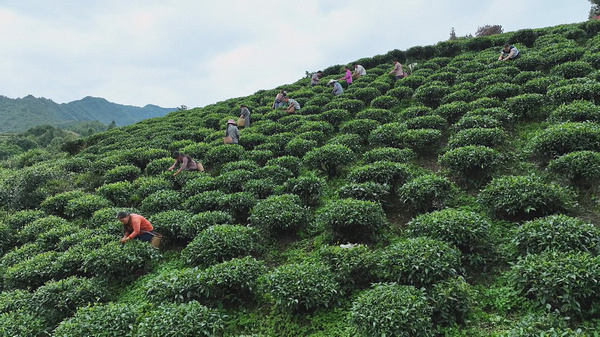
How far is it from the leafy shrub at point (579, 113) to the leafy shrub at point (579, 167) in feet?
8.56

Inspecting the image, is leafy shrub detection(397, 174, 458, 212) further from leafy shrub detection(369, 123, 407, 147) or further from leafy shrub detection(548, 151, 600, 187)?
leafy shrub detection(369, 123, 407, 147)

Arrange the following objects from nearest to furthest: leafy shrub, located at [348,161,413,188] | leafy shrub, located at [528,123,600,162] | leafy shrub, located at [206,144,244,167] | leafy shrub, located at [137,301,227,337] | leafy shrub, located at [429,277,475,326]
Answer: leafy shrub, located at [429,277,475,326]
leafy shrub, located at [137,301,227,337]
leafy shrub, located at [528,123,600,162]
leafy shrub, located at [348,161,413,188]
leafy shrub, located at [206,144,244,167]

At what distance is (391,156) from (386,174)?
51.0 inches

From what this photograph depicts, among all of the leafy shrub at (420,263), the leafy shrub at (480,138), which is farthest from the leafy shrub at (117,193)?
the leafy shrub at (480,138)

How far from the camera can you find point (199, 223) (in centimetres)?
839

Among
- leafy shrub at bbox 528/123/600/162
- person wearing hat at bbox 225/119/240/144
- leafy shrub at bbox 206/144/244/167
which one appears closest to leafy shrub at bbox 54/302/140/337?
leafy shrub at bbox 206/144/244/167

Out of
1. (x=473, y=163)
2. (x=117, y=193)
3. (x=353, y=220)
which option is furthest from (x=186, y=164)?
(x=473, y=163)

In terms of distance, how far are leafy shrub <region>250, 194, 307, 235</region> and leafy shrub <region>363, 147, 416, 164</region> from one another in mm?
2951

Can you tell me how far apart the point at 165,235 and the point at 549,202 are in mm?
8728

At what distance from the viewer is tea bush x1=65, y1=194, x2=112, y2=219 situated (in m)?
10.4

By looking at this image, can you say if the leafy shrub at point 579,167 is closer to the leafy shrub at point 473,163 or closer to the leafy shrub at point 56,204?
the leafy shrub at point 473,163

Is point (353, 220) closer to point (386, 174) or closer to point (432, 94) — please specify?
point (386, 174)

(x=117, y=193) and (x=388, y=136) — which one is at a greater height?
(x=117, y=193)

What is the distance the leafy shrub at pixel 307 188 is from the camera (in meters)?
9.35
